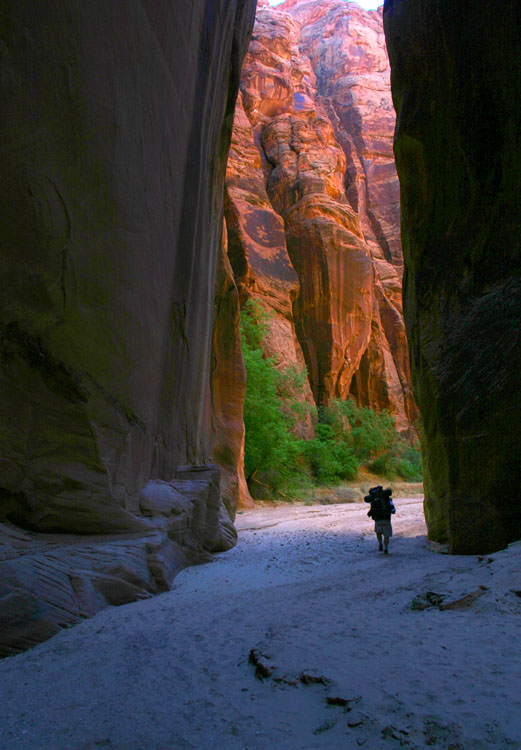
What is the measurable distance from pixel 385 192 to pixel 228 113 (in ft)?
120

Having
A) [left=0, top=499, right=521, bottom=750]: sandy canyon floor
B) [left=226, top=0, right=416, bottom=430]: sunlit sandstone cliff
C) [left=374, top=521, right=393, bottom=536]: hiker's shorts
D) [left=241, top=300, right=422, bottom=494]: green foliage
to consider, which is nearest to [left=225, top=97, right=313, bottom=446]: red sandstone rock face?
[left=226, top=0, right=416, bottom=430]: sunlit sandstone cliff

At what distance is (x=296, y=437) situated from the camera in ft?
80.3

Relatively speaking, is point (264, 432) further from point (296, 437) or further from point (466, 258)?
point (466, 258)

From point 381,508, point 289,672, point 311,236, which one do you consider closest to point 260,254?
point 311,236

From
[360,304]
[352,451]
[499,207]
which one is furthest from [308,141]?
[499,207]

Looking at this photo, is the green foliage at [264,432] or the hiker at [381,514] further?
the green foliage at [264,432]

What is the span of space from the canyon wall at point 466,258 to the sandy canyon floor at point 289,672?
1857 millimetres

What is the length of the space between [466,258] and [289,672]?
655cm

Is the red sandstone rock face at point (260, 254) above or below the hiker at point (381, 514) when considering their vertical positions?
above

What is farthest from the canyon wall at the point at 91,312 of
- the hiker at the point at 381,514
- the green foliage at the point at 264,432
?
the green foliage at the point at 264,432

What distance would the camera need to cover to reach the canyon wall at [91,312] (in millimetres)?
4469

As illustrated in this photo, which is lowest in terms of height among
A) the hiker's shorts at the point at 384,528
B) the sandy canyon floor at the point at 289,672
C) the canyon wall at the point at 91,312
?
the hiker's shorts at the point at 384,528

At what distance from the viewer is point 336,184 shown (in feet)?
112

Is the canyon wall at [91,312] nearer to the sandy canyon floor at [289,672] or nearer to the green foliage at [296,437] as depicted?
the sandy canyon floor at [289,672]
